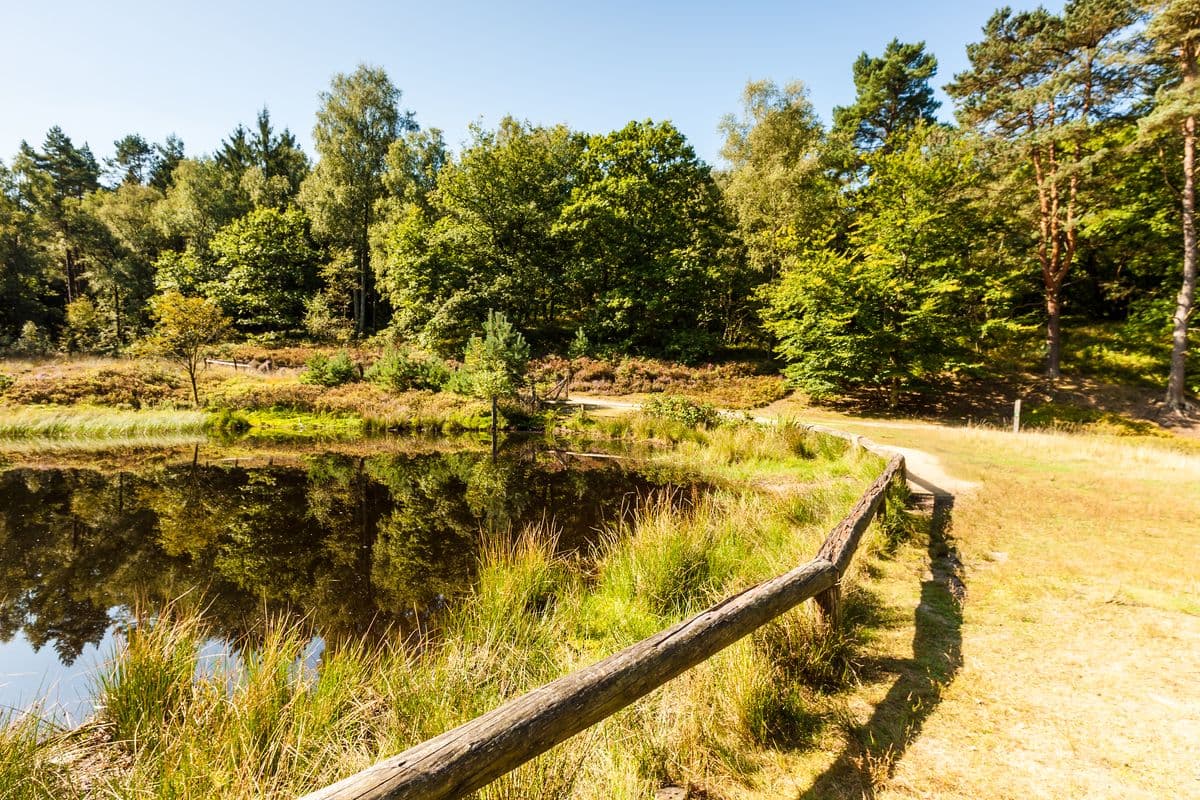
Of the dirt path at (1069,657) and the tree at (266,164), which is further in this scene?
the tree at (266,164)

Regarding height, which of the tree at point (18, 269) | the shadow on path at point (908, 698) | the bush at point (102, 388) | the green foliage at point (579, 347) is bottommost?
the shadow on path at point (908, 698)

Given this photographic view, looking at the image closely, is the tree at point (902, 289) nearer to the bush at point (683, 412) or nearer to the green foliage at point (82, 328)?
the bush at point (683, 412)

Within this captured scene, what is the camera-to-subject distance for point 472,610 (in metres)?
4.76

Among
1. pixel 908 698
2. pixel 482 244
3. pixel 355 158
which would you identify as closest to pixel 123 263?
pixel 355 158

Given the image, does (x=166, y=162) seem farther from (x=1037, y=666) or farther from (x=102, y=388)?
(x=1037, y=666)

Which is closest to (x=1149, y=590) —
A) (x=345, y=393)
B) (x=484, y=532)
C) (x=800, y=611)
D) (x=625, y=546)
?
(x=800, y=611)

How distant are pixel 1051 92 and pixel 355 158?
35.9 m

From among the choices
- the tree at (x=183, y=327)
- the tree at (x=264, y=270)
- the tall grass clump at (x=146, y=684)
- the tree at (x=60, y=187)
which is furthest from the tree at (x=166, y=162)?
the tall grass clump at (x=146, y=684)

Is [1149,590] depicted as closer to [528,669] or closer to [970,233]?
[528,669]

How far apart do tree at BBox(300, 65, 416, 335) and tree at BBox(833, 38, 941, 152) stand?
30017 millimetres

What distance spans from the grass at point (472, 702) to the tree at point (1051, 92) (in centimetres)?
2046

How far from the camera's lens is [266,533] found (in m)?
7.53

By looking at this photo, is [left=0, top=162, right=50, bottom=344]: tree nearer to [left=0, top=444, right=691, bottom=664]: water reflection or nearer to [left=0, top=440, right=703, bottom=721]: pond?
[left=0, top=440, right=703, bottom=721]: pond

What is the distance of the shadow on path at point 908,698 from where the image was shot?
2598 millimetres
